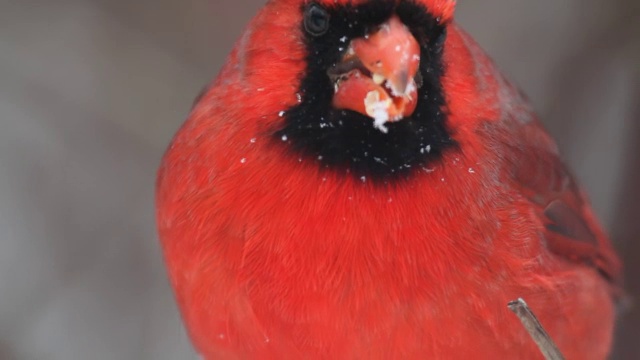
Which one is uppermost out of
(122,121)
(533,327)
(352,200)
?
(533,327)

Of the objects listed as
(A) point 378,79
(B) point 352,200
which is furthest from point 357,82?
(B) point 352,200

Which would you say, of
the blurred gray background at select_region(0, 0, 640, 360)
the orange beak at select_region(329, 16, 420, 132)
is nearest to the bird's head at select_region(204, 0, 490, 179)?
the orange beak at select_region(329, 16, 420, 132)

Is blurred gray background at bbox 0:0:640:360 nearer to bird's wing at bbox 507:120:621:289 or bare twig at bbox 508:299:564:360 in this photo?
bird's wing at bbox 507:120:621:289

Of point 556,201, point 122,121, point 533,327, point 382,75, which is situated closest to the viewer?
point 533,327

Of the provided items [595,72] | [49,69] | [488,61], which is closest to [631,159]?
[595,72]

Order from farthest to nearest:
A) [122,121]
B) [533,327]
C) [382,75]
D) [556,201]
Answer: [122,121] → [556,201] → [382,75] → [533,327]

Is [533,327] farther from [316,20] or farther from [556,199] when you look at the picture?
[556,199]
